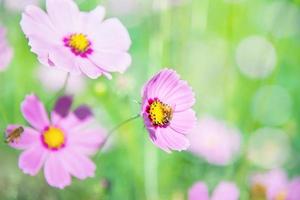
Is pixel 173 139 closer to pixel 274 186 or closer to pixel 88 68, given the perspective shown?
pixel 88 68

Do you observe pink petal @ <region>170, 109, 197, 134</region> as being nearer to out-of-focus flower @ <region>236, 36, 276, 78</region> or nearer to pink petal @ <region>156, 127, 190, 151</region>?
pink petal @ <region>156, 127, 190, 151</region>

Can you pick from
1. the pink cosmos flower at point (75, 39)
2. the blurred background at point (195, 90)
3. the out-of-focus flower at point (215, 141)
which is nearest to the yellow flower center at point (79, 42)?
the pink cosmos flower at point (75, 39)

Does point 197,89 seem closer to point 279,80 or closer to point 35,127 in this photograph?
point 279,80

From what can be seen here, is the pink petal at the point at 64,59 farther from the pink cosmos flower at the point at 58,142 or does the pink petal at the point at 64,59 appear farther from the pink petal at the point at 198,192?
the pink petal at the point at 198,192

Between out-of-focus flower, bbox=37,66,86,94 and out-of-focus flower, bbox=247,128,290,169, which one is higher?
out-of-focus flower, bbox=247,128,290,169

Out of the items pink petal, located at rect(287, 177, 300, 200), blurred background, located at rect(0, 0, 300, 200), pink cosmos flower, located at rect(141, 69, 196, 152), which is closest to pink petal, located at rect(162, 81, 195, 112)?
pink cosmos flower, located at rect(141, 69, 196, 152)

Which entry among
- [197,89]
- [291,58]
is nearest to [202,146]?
[197,89]

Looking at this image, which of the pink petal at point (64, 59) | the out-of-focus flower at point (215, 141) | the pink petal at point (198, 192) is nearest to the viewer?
the pink petal at point (64, 59)
